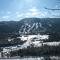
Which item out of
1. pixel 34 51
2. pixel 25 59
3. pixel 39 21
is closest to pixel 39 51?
pixel 34 51

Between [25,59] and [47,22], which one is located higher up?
[25,59]

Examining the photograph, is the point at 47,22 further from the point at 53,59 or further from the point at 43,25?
the point at 53,59

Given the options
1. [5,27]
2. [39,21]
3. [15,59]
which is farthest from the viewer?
[39,21]

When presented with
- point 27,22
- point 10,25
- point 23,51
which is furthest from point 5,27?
point 23,51

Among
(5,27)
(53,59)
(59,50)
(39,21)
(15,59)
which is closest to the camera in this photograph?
(53,59)

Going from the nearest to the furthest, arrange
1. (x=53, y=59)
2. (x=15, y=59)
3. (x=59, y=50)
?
(x=53, y=59)
(x=15, y=59)
(x=59, y=50)

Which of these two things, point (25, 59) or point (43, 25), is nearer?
point (25, 59)

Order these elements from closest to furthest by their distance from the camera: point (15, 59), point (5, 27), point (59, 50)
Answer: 1. point (15, 59)
2. point (59, 50)
3. point (5, 27)

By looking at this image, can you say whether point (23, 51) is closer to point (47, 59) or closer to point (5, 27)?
point (47, 59)

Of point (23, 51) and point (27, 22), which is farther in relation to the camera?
point (27, 22)
